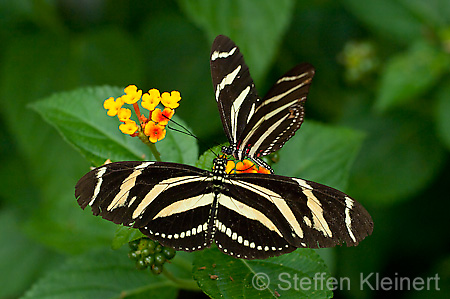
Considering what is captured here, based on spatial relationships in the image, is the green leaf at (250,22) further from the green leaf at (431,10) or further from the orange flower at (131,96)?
the orange flower at (131,96)

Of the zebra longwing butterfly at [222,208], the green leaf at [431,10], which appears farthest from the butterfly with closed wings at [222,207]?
the green leaf at [431,10]

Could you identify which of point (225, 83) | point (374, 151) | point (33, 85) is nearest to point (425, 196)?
point (374, 151)

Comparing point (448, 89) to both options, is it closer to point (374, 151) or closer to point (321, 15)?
point (374, 151)

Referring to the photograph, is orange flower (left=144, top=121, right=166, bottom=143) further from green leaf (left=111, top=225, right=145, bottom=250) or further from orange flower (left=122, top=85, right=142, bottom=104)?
green leaf (left=111, top=225, right=145, bottom=250)

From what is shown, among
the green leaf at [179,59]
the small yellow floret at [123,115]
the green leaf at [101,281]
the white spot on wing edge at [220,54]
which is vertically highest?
the green leaf at [179,59]

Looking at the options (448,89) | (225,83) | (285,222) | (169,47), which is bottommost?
(285,222)

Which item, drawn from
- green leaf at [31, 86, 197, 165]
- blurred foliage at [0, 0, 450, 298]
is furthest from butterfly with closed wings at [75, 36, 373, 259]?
blurred foliage at [0, 0, 450, 298]
